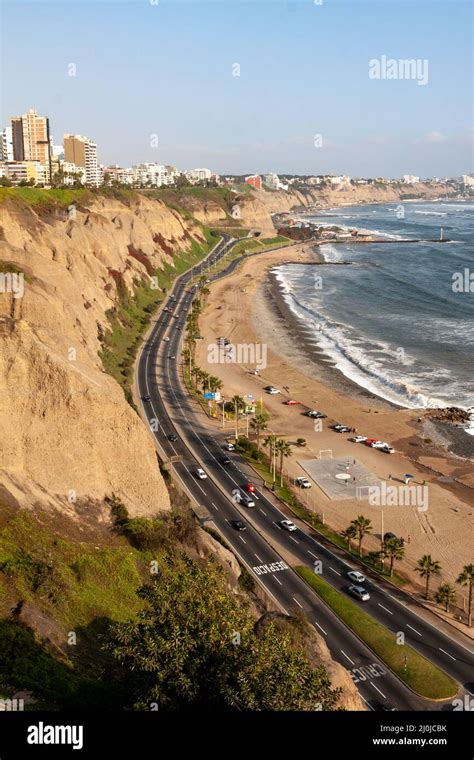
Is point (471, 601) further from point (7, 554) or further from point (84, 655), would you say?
point (7, 554)

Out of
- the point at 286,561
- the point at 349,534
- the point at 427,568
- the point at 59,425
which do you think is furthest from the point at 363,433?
the point at 59,425

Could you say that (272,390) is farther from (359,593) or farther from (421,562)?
(359,593)

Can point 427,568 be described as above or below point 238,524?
below

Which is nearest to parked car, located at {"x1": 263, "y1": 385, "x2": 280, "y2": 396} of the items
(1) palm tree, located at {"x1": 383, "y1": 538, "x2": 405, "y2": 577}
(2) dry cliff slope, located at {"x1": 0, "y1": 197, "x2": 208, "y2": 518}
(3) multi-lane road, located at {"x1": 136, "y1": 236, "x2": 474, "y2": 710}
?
(3) multi-lane road, located at {"x1": 136, "y1": 236, "x2": 474, "y2": 710}

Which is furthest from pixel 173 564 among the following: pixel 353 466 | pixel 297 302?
pixel 297 302

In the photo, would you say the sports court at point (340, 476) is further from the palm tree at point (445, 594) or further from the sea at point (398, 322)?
the sea at point (398, 322)

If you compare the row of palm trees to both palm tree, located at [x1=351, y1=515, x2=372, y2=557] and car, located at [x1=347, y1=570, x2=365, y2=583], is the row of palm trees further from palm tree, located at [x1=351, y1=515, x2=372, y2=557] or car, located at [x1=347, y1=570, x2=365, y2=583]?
car, located at [x1=347, y1=570, x2=365, y2=583]

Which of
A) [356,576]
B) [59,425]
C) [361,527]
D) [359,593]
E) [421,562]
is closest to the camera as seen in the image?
[59,425]
